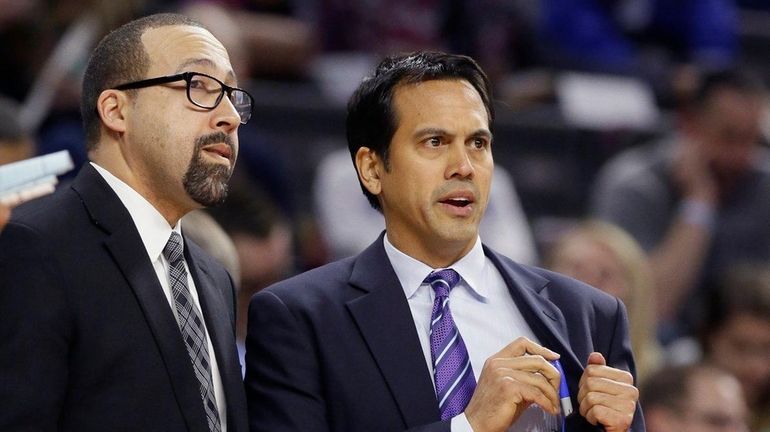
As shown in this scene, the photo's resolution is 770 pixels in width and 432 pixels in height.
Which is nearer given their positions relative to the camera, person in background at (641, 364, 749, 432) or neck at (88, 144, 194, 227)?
neck at (88, 144, 194, 227)

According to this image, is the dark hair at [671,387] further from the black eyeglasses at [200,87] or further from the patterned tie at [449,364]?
the black eyeglasses at [200,87]

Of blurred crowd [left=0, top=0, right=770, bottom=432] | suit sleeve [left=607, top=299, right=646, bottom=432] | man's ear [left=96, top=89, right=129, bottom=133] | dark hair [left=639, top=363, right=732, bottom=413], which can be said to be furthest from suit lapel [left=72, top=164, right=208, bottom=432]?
dark hair [left=639, top=363, right=732, bottom=413]

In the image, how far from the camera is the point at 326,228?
6250 millimetres

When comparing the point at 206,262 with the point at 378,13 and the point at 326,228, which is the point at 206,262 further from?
the point at 378,13

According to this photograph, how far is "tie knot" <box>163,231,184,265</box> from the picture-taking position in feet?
9.97

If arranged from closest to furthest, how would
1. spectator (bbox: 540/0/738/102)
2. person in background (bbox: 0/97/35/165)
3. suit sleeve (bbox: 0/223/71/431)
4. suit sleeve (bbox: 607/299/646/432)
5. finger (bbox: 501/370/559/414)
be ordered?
suit sleeve (bbox: 0/223/71/431)
finger (bbox: 501/370/559/414)
suit sleeve (bbox: 607/299/646/432)
person in background (bbox: 0/97/35/165)
spectator (bbox: 540/0/738/102)

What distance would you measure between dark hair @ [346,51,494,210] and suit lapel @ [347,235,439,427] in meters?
0.27

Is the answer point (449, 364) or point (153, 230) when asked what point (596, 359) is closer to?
point (449, 364)

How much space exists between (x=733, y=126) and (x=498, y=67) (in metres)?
1.31

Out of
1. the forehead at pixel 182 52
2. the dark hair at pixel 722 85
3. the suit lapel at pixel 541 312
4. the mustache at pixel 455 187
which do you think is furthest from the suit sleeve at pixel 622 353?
the dark hair at pixel 722 85

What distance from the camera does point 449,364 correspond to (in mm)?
3041

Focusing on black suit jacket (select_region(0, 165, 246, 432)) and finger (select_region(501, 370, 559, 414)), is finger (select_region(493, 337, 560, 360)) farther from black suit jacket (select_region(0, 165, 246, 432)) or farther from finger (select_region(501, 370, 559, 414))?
black suit jacket (select_region(0, 165, 246, 432))

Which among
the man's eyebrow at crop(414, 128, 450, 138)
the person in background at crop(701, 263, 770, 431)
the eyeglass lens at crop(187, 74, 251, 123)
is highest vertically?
the eyeglass lens at crop(187, 74, 251, 123)

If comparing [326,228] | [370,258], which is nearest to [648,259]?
[326,228]
